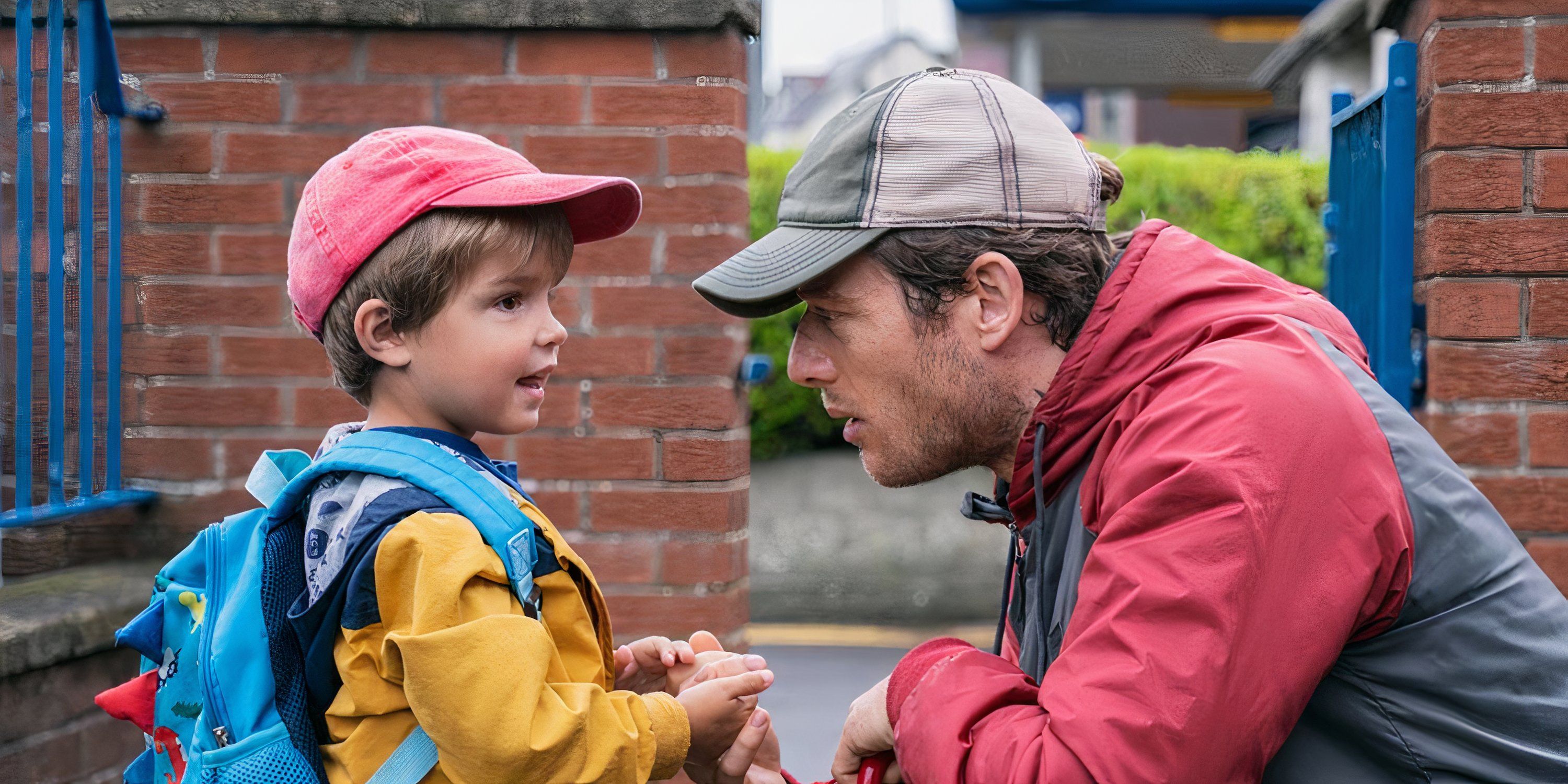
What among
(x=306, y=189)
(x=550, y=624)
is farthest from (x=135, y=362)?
(x=550, y=624)

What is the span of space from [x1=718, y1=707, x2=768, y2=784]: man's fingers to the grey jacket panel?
72 cm

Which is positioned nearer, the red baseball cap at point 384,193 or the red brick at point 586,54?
the red baseball cap at point 384,193

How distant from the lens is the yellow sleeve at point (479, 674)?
1473 millimetres

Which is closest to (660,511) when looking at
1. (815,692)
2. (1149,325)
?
(1149,325)

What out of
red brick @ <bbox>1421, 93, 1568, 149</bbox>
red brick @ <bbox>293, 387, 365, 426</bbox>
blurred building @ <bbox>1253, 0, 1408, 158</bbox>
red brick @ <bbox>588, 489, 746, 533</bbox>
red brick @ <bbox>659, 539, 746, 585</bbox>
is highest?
blurred building @ <bbox>1253, 0, 1408, 158</bbox>

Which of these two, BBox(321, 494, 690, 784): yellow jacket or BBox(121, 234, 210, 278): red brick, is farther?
BBox(121, 234, 210, 278): red brick

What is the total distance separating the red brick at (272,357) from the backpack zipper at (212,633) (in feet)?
2.98

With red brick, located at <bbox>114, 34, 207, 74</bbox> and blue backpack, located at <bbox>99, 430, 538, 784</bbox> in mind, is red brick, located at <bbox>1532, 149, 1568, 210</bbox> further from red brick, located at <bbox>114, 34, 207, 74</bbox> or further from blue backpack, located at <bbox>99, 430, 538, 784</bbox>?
red brick, located at <bbox>114, 34, 207, 74</bbox>

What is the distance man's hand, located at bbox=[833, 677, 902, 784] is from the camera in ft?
5.29

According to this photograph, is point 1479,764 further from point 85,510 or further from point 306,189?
point 85,510

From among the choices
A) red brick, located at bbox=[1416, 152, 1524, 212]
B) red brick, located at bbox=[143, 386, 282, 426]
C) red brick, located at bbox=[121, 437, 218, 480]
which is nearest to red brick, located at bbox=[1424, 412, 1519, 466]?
red brick, located at bbox=[1416, 152, 1524, 212]

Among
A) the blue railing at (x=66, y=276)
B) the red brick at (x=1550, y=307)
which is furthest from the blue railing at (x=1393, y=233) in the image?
the blue railing at (x=66, y=276)

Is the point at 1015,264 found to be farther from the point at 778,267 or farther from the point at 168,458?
the point at 168,458

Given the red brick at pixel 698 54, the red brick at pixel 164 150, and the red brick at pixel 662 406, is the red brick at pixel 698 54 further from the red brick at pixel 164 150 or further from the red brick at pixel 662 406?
the red brick at pixel 164 150
